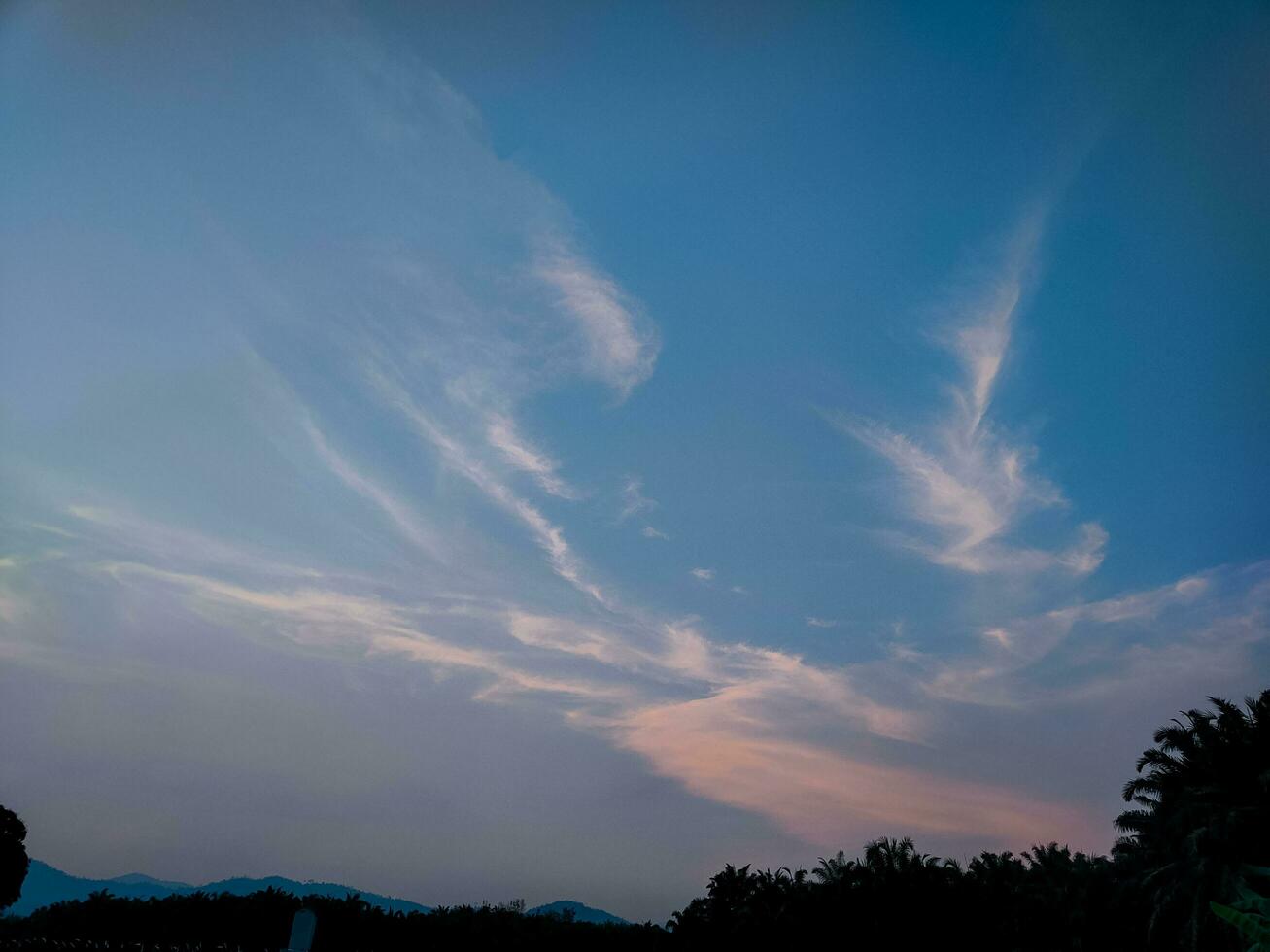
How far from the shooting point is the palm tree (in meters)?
35.4

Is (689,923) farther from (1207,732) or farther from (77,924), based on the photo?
(77,924)

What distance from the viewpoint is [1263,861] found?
114 ft

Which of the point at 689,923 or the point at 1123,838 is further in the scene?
the point at 689,923

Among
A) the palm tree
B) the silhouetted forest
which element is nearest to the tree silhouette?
the silhouetted forest

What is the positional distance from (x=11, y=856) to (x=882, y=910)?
59753 millimetres

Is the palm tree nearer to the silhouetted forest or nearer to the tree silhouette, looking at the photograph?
the silhouetted forest

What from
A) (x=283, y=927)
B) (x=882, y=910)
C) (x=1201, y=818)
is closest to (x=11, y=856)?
(x=283, y=927)

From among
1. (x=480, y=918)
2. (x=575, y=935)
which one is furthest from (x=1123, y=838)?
(x=480, y=918)

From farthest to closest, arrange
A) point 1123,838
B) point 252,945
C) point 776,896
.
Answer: point 776,896 < point 252,945 < point 1123,838

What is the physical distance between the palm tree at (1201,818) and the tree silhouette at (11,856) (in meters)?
70.0

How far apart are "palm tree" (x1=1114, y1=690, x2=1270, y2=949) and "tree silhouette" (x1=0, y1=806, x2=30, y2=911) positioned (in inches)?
2756

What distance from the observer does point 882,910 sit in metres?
51.1

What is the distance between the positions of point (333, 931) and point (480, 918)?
8.80 meters

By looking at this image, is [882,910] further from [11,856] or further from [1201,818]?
[11,856]
